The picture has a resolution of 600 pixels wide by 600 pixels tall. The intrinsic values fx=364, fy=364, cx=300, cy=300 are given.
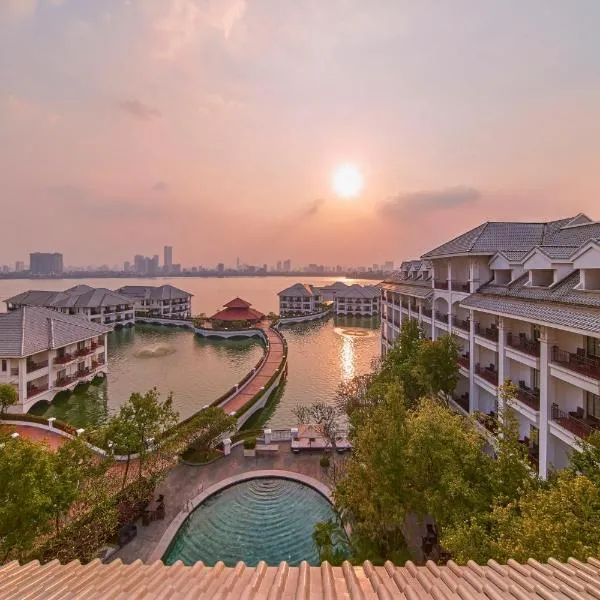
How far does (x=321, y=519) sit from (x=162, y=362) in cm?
2912

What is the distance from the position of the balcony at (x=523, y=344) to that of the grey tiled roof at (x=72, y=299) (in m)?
56.4

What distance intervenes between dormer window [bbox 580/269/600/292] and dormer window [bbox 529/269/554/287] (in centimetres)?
258

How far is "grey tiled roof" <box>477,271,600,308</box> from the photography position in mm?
11557

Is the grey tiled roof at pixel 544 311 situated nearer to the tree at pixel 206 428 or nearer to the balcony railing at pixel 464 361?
the balcony railing at pixel 464 361

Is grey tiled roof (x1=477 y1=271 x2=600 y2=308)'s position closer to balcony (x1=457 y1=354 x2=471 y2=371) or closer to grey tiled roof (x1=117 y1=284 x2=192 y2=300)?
balcony (x1=457 y1=354 x2=471 y2=371)

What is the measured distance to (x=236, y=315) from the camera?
187 feet

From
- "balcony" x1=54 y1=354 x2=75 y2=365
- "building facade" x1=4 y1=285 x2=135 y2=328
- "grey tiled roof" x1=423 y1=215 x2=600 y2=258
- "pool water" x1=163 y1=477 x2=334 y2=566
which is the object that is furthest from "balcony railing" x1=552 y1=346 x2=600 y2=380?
"building facade" x1=4 y1=285 x2=135 y2=328

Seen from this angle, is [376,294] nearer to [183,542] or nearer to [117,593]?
[183,542]

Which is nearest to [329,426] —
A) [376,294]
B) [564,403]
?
[564,403]

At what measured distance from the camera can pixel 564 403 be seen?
41.6 ft

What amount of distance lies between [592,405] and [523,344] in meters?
3.22

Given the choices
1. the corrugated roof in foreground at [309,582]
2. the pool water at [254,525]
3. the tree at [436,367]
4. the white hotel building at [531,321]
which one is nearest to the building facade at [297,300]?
the white hotel building at [531,321]

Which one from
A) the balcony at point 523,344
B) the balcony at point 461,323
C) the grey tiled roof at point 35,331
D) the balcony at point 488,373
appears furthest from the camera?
the grey tiled roof at point 35,331

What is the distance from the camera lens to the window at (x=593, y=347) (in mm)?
11445
